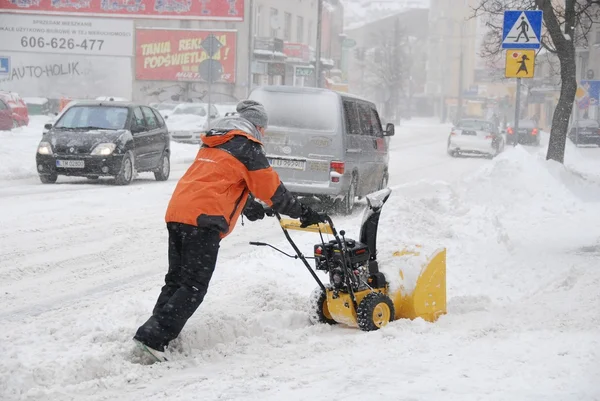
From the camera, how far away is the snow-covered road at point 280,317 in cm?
482

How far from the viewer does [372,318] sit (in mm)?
6293

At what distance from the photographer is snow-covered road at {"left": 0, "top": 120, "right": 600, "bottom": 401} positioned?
482 cm

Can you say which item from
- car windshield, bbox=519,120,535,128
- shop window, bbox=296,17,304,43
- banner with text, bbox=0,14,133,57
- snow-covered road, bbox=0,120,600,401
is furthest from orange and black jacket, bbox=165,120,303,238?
shop window, bbox=296,17,304,43

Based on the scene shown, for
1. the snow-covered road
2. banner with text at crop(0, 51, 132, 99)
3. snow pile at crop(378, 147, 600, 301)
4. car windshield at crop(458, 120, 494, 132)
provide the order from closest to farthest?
1. the snow-covered road
2. snow pile at crop(378, 147, 600, 301)
3. car windshield at crop(458, 120, 494, 132)
4. banner with text at crop(0, 51, 132, 99)

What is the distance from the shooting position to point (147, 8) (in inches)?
1954

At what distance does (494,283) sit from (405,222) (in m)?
2.09

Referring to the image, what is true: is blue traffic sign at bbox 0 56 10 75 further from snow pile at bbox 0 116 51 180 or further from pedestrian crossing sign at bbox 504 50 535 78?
pedestrian crossing sign at bbox 504 50 535 78

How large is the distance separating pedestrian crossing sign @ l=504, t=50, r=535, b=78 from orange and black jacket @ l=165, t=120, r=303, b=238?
10.1 metres

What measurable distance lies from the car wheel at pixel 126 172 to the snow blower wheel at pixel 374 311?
11339 mm

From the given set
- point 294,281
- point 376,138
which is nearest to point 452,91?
point 376,138

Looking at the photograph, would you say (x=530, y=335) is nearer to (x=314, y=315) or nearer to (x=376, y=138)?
(x=314, y=315)

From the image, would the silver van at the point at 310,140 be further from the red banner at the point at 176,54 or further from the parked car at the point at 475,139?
the red banner at the point at 176,54

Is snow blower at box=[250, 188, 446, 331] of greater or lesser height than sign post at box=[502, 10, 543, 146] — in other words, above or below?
below

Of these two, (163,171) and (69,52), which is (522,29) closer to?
(163,171)
